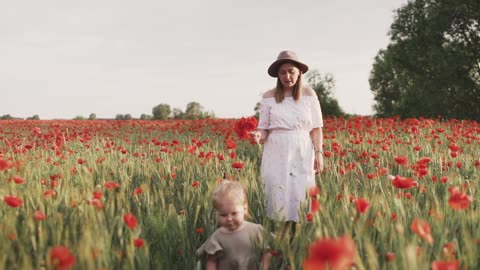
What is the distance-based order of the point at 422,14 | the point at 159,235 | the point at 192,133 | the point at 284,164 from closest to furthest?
1. the point at 159,235
2. the point at 284,164
3. the point at 192,133
4. the point at 422,14

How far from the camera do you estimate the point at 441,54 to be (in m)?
18.2

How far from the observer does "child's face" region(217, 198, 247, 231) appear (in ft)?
9.25

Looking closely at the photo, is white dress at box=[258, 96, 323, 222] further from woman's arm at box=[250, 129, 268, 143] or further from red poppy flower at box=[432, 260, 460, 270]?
red poppy flower at box=[432, 260, 460, 270]

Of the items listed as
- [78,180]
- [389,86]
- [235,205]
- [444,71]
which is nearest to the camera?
[235,205]

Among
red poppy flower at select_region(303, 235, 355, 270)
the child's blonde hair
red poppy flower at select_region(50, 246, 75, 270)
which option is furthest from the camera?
the child's blonde hair

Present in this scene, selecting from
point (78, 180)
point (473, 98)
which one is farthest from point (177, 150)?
point (473, 98)

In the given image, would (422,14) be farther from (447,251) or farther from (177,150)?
(447,251)

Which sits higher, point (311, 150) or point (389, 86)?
point (389, 86)

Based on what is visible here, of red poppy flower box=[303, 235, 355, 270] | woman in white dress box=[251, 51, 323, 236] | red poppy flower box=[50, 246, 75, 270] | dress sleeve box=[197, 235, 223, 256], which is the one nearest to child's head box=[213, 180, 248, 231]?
dress sleeve box=[197, 235, 223, 256]

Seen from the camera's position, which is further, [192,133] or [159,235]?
[192,133]

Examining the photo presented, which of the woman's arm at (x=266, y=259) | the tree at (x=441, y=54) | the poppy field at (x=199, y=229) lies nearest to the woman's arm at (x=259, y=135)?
the poppy field at (x=199, y=229)

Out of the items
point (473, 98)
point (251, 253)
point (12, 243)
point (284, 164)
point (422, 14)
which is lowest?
point (251, 253)

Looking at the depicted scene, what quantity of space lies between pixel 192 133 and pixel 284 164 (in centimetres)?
920

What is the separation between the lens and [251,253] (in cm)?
291
